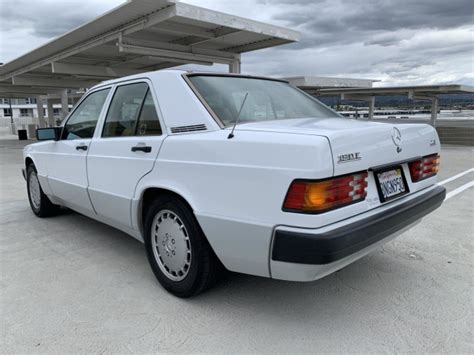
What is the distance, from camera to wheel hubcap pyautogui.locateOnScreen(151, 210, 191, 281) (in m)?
2.85

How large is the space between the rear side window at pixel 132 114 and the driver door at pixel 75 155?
268 mm

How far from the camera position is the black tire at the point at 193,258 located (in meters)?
2.68

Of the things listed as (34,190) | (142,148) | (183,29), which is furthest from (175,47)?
(142,148)

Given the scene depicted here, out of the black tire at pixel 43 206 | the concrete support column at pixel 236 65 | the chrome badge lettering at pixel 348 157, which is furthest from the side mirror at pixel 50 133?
the concrete support column at pixel 236 65

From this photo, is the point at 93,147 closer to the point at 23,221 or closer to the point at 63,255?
the point at 63,255

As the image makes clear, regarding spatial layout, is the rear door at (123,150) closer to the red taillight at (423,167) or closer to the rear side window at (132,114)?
the rear side window at (132,114)

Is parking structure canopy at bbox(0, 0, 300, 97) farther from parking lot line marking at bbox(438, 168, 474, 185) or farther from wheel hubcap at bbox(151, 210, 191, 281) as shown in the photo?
wheel hubcap at bbox(151, 210, 191, 281)

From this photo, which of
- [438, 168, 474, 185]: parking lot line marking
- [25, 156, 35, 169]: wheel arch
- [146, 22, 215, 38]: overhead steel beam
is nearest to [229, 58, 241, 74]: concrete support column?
[146, 22, 215, 38]: overhead steel beam

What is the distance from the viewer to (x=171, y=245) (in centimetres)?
295

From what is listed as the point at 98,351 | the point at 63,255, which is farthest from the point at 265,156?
the point at 63,255

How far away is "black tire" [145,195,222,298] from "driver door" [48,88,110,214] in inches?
54.4

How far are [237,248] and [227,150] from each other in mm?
629

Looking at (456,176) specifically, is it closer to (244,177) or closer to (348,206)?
(348,206)

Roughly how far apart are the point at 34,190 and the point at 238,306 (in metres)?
4.04
